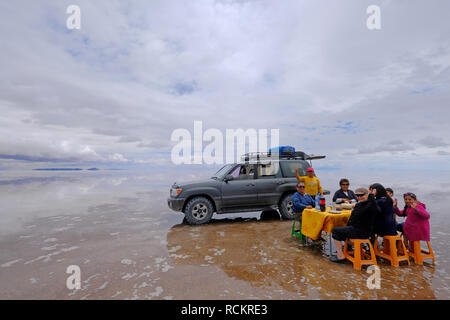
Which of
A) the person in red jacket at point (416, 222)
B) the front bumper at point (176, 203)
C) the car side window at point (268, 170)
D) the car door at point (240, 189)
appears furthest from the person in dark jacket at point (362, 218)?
the front bumper at point (176, 203)

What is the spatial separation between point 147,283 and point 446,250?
6.45 meters

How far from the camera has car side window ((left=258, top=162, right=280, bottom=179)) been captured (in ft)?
25.3

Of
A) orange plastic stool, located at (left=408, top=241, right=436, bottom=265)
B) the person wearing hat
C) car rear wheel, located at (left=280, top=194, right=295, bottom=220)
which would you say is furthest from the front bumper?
orange plastic stool, located at (left=408, top=241, right=436, bottom=265)

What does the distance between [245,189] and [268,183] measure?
0.83 meters

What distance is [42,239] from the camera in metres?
6.07

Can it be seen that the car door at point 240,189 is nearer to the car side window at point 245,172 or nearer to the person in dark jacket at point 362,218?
the car side window at point 245,172

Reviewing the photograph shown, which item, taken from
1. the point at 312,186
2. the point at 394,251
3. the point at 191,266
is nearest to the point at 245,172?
the point at 312,186

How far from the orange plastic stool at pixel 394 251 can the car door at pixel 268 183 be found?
11.4ft

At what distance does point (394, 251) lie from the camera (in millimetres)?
4105

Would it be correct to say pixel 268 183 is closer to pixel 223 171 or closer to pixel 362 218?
pixel 223 171

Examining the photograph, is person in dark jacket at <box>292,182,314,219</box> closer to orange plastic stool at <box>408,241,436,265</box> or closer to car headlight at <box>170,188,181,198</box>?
orange plastic stool at <box>408,241,436,265</box>

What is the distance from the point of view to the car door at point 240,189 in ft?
24.0
